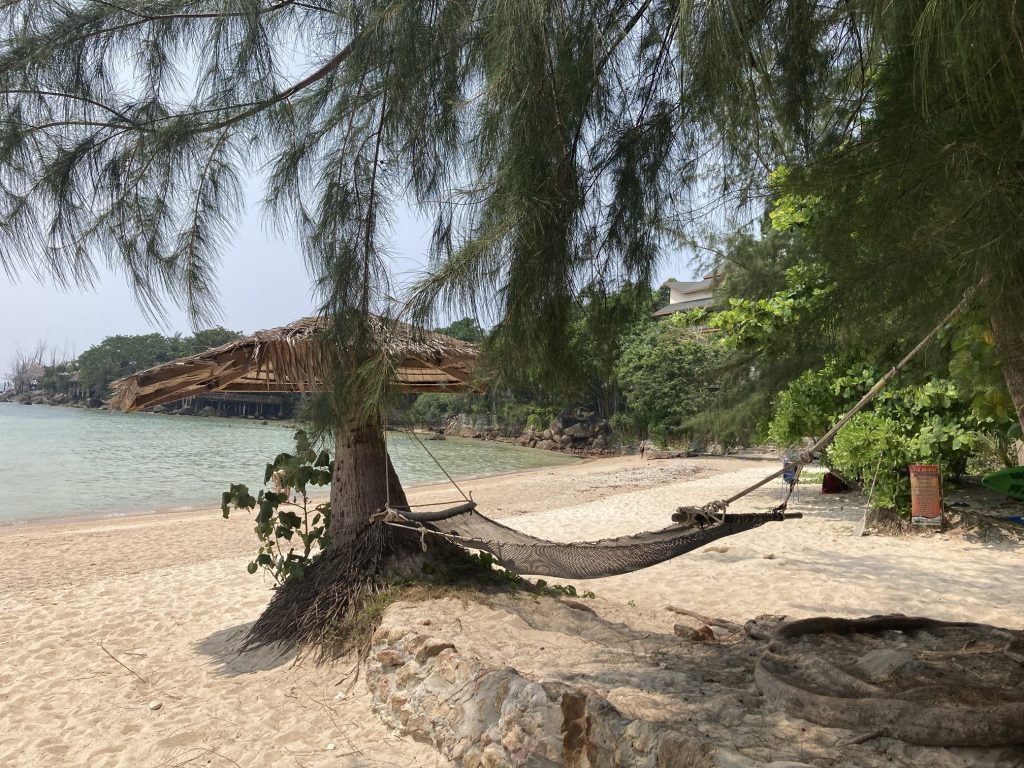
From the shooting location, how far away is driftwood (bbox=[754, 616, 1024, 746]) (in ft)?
4.51

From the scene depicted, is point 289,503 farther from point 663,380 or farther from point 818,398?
point 663,380

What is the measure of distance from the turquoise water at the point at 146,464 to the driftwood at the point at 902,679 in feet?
5.00

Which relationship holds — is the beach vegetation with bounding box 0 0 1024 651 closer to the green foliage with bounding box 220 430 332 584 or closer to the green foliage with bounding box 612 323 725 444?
the green foliage with bounding box 220 430 332 584

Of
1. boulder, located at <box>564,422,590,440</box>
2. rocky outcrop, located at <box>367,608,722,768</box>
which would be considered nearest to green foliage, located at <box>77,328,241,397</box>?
boulder, located at <box>564,422,590,440</box>

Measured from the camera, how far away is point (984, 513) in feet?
17.0

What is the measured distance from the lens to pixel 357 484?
3.12 m

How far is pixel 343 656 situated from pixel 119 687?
3.25 feet

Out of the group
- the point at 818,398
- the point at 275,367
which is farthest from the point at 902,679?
the point at 818,398

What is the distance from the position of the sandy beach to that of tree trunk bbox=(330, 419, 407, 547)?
613 mm

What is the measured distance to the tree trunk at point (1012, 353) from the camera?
159cm

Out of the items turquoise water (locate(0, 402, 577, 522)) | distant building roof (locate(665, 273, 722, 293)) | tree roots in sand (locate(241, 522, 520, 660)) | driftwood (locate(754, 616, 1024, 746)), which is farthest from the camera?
turquoise water (locate(0, 402, 577, 522))

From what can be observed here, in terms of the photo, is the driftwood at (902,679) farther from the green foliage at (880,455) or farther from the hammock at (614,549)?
the green foliage at (880,455)

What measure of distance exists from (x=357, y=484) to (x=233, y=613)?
4.85 feet

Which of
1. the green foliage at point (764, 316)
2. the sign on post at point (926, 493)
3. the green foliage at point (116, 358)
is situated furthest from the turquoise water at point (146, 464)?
the green foliage at point (116, 358)
